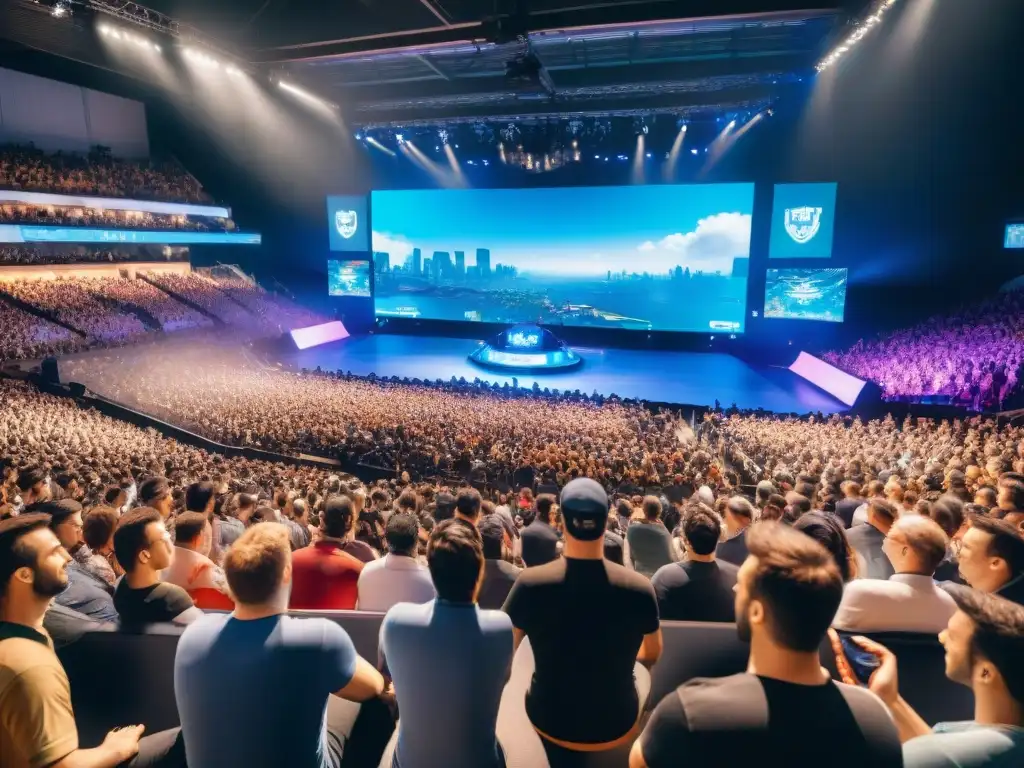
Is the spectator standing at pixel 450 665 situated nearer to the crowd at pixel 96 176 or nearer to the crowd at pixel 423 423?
the crowd at pixel 423 423

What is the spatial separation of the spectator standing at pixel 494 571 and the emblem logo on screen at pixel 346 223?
2535 centimetres

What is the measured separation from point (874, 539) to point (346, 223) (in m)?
26.7

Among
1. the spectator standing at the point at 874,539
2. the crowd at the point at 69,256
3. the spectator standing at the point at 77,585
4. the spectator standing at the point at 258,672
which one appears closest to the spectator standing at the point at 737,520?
the spectator standing at the point at 874,539

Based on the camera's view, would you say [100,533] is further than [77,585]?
Yes

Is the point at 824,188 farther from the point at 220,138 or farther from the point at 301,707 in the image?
the point at 220,138

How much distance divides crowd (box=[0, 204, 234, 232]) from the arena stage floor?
9277 mm

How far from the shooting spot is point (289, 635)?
194 cm

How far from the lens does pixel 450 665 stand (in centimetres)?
200

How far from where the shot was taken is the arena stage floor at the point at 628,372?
15844mm

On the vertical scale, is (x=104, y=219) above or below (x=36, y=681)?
above

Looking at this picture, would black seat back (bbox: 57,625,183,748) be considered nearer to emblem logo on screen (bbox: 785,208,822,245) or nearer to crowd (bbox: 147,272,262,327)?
emblem logo on screen (bbox: 785,208,822,245)

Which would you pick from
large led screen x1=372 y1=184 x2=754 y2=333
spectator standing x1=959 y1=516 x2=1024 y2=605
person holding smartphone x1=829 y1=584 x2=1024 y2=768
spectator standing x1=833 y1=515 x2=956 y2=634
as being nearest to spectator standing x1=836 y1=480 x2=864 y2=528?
spectator standing x1=959 y1=516 x2=1024 y2=605

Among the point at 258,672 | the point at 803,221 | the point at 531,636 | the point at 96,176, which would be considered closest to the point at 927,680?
the point at 531,636

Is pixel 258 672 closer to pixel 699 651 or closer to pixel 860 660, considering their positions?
pixel 699 651
